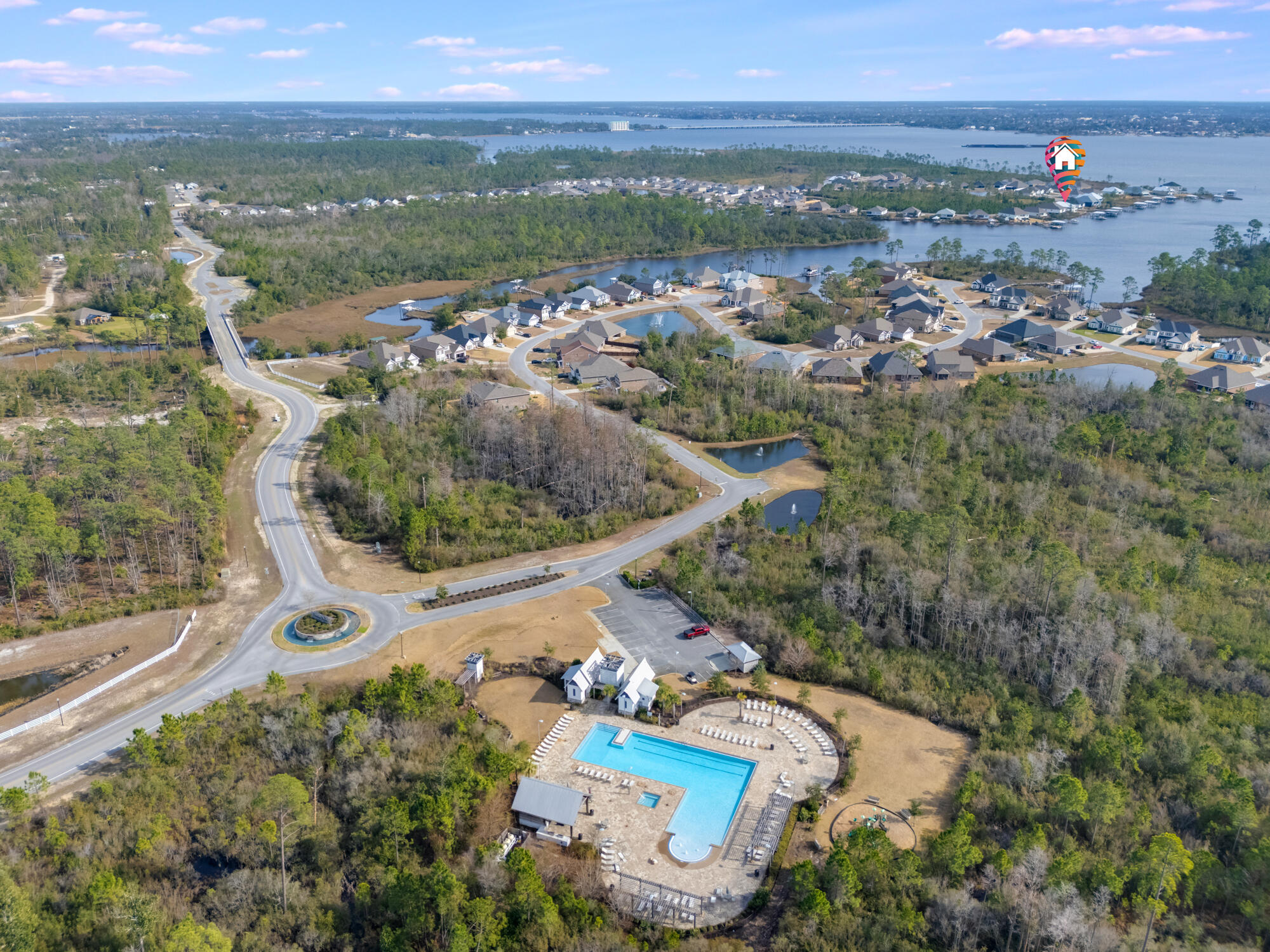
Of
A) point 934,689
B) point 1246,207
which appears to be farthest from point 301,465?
point 1246,207

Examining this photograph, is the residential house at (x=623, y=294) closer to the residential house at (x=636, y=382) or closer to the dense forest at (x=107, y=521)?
the residential house at (x=636, y=382)

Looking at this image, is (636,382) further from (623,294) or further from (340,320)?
(340,320)

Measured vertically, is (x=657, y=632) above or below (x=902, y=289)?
below

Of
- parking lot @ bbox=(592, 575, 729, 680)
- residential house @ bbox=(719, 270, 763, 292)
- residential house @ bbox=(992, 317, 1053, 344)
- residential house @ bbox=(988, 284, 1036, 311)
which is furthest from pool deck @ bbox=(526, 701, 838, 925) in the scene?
residential house @ bbox=(988, 284, 1036, 311)

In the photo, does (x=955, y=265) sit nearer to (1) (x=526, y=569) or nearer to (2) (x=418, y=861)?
(1) (x=526, y=569)

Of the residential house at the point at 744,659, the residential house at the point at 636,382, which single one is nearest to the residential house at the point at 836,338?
the residential house at the point at 636,382

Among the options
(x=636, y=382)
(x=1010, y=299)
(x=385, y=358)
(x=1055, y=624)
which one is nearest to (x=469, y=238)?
(x=385, y=358)

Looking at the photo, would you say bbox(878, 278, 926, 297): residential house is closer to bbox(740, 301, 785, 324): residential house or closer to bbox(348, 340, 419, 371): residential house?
bbox(740, 301, 785, 324): residential house

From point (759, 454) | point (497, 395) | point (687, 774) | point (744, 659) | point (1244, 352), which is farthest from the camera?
point (1244, 352)
